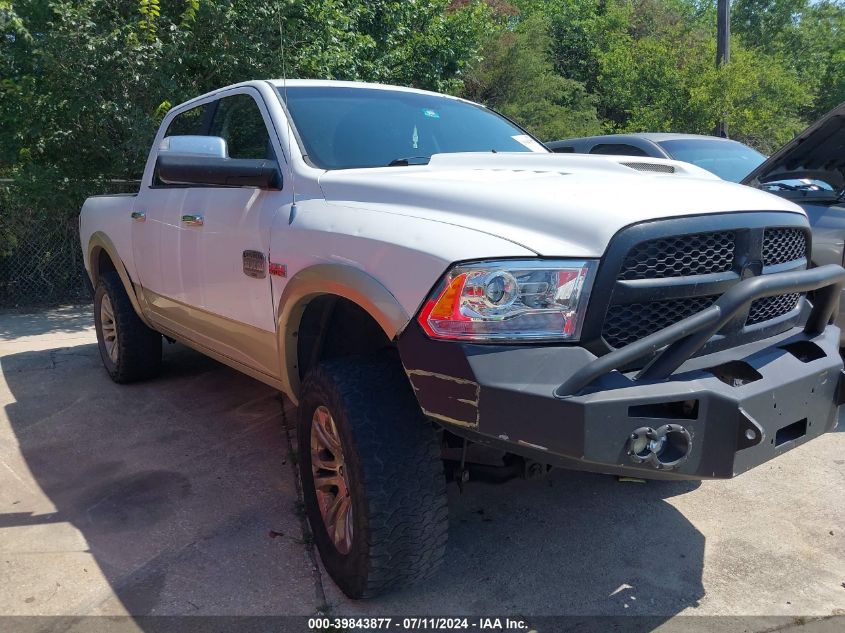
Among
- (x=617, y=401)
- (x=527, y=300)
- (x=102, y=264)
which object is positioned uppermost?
(x=527, y=300)

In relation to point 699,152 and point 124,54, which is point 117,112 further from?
point 699,152

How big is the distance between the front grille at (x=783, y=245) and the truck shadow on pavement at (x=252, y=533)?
1.21m

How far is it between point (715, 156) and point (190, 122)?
496cm

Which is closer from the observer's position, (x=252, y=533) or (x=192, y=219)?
(x=252, y=533)

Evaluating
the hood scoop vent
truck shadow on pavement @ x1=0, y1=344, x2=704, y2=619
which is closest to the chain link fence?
truck shadow on pavement @ x1=0, y1=344, x2=704, y2=619

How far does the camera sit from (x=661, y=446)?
82.1 inches

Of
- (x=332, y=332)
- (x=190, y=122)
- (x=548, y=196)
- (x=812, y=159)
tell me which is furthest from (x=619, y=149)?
(x=548, y=196)

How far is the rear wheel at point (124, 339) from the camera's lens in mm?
5102

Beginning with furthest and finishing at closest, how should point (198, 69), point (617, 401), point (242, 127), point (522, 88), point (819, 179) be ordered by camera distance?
1. point (522, 88)
2. point (198, 69)
3. point (819, 179)
4. point (242, 127)
5. point (617, 401)

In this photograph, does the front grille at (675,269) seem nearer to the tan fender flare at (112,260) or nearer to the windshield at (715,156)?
the tan fender flare at (112,260)

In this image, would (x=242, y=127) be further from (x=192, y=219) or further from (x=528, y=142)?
(x=528, y=142)

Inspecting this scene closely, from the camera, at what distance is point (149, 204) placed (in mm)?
4488

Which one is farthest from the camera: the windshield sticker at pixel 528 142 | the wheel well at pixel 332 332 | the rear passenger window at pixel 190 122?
the rear passenger window at pixel 190 122

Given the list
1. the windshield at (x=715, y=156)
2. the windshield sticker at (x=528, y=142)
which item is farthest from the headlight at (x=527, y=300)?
the windshield at (x=715, y=156)
